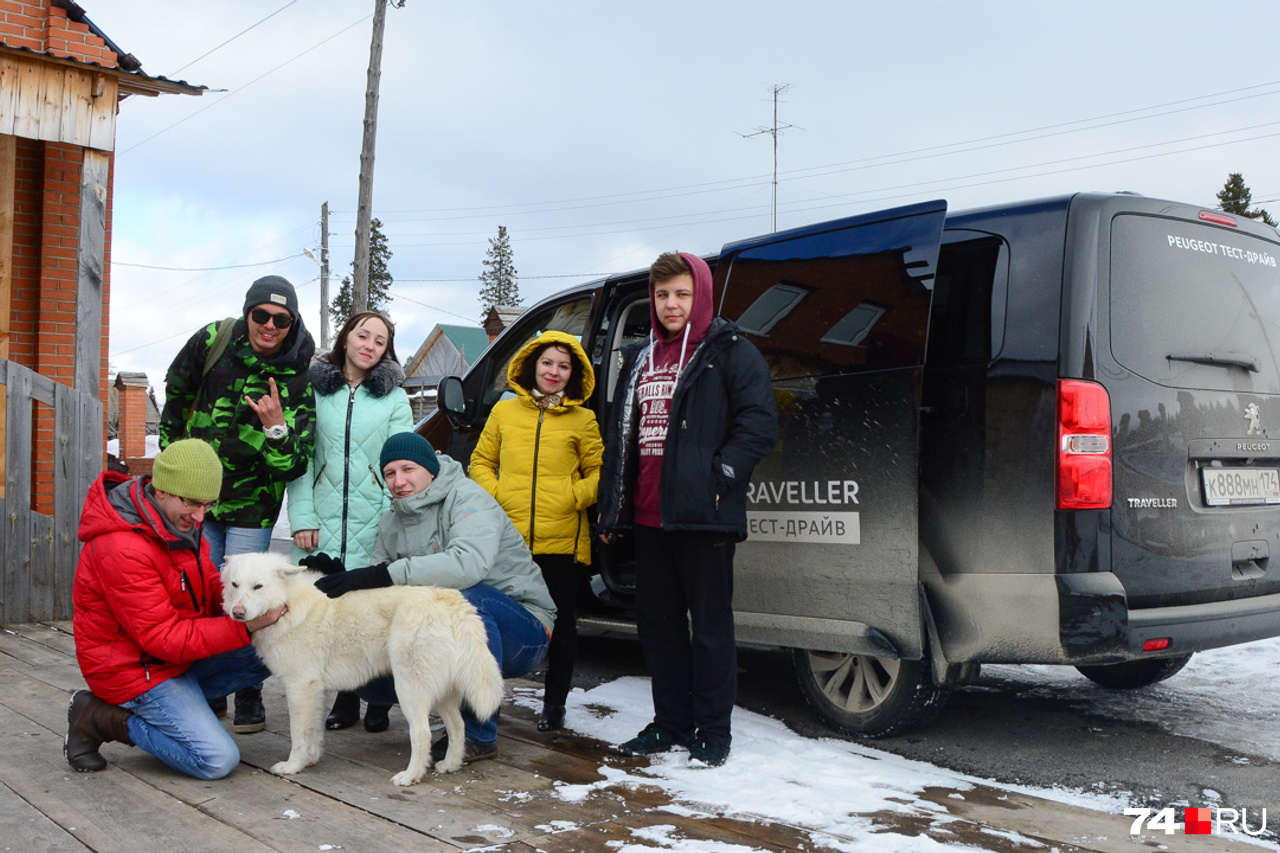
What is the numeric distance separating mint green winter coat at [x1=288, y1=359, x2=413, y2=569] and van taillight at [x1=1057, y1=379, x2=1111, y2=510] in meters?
2.56

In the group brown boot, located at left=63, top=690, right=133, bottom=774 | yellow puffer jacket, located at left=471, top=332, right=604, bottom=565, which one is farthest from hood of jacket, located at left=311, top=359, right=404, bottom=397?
brown boot, located at left=63, top=690, right=133, bottom=774

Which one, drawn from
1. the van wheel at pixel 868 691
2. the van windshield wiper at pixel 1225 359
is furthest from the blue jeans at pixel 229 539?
the van windshield wiper at pixel 1225 359

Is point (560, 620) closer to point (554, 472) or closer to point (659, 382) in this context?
point (554, 472)

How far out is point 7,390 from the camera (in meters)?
6.52

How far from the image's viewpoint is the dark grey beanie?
429cm

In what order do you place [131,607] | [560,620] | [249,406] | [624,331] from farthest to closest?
1. [624,331]
2. [560,620]
3. [249,406]
4. [131,607]

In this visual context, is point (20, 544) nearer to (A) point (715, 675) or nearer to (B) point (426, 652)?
(B) point (426, 652)

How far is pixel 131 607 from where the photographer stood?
138 inches

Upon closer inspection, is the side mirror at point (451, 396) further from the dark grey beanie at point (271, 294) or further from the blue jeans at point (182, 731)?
the blue jeans at point (182, 731)

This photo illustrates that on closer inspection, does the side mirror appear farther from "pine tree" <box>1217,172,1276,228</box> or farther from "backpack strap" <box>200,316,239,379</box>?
"pine tree" <box>1217,172,1276,228</box>

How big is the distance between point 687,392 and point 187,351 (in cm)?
222

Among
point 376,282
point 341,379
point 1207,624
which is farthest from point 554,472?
point 376,282

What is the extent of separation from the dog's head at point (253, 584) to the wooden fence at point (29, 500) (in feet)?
12.7

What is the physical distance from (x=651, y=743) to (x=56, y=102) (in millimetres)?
5742
